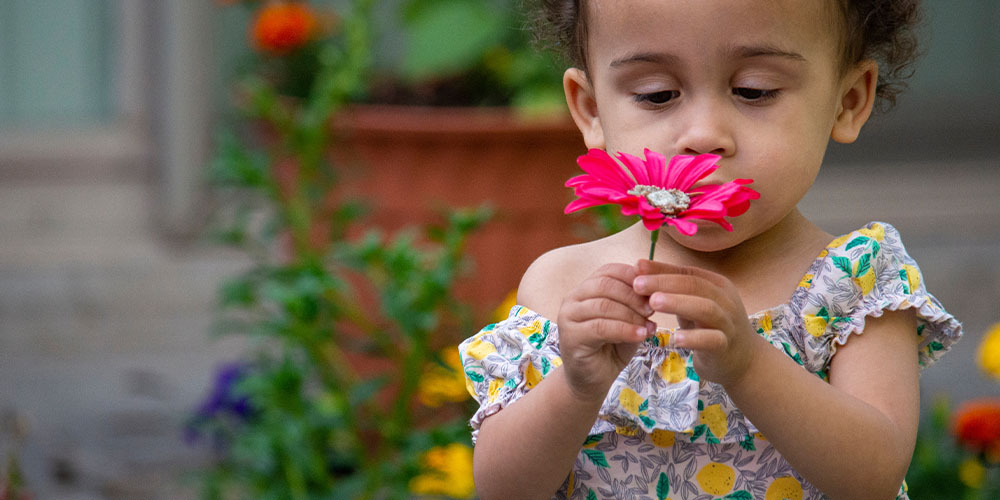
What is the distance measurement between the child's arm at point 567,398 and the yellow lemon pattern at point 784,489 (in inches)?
8.8

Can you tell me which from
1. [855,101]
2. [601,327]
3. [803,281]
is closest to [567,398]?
[601,327]

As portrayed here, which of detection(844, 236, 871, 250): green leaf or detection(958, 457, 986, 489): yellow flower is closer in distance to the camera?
detection(844, 236, 871, 250): green leaf

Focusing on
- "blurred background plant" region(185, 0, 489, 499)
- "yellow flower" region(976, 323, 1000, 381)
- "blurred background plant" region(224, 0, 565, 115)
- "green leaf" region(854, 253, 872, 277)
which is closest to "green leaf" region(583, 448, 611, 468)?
"green leaf" region(854, 253, 872, 277)

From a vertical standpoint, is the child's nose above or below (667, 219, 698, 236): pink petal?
above

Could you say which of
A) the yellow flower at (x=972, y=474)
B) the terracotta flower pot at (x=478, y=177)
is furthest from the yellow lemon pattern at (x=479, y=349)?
the terracotta flower pot at (x=478, y=177)

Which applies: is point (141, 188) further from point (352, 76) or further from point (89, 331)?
point (352, 76)

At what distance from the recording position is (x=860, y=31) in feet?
4.06

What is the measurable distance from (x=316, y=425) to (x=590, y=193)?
4.57 ft

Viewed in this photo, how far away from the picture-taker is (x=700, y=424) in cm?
122

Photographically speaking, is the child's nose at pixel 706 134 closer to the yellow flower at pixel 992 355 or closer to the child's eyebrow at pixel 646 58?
the child's eyebrow at pixel 646 58

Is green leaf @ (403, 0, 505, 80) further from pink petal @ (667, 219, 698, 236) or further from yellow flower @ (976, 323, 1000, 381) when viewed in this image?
pink petal @ (667, 219, 698, 236)

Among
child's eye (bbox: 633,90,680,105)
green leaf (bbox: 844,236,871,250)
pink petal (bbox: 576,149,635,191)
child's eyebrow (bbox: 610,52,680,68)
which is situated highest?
child's eyebrow (bbox: 610,52,680,68)

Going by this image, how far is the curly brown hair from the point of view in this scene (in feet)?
4.02

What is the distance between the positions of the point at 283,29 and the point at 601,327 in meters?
2.06
